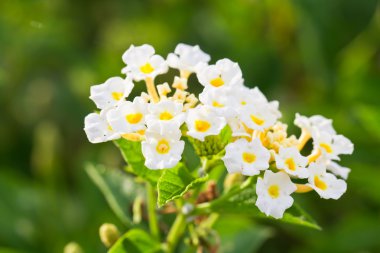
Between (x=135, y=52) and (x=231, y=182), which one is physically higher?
(x=135, y=52)

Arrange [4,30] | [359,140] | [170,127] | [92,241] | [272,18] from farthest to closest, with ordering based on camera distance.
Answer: [272,18] → [4,30] → [359,140] → [92,241] → [170,127]

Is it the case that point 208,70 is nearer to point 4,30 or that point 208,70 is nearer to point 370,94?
point 370,94

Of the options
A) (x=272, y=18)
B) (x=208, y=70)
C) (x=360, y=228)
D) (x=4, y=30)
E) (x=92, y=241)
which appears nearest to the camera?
(x=208, y=70)

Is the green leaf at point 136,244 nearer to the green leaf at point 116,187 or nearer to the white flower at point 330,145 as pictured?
the green leaf at point 116,187

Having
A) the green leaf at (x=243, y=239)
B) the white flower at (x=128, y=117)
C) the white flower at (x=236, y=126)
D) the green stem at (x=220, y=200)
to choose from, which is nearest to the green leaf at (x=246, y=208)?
the green stem at (x=220, y=200)

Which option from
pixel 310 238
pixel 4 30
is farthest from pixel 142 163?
pixel 4 30

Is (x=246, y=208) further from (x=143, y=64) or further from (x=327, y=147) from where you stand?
(x=143, y=64)
